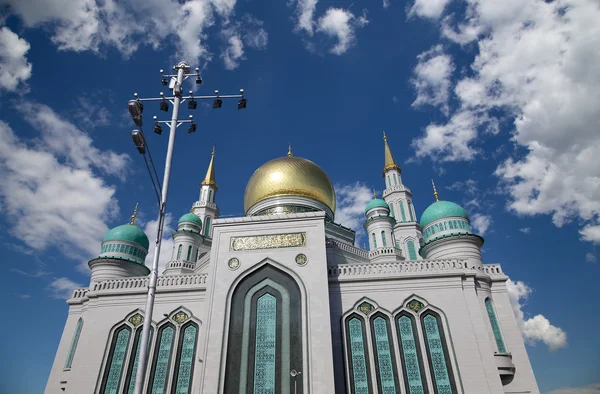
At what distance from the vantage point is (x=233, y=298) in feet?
42.1

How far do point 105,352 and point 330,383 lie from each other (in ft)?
26.4

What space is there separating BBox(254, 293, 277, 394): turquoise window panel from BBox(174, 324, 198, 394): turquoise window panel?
2.56 m

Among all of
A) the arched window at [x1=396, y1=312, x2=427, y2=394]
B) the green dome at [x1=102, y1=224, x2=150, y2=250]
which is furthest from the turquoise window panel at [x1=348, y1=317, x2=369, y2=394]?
the green dome at [x1=102, y1=224, x2=150, y2=250]

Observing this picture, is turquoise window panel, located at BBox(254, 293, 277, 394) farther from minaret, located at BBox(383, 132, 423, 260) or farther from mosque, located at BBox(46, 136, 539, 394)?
minaret, located at BBox(383, 132, 423, 260)

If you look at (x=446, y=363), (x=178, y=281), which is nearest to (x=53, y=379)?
(x=178, y=281)

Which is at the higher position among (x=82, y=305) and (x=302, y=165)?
(x=302, y=165)

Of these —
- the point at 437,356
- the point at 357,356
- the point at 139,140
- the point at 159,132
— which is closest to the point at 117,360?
the point at 357,356

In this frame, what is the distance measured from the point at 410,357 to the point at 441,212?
7.01 metres

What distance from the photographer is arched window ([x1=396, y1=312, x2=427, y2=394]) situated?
37.7ft

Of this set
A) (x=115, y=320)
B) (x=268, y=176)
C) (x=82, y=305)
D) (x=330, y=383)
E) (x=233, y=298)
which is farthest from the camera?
(x=268, y=176)

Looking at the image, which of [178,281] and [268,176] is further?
[268,176]

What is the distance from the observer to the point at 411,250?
2308cm

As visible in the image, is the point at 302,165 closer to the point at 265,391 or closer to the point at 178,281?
the point at 178,281

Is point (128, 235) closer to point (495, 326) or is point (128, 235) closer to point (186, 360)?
point (186, 360)
